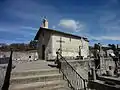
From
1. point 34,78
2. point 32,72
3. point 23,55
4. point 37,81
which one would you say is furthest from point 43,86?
point 23,55

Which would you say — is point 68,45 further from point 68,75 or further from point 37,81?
point 37,81

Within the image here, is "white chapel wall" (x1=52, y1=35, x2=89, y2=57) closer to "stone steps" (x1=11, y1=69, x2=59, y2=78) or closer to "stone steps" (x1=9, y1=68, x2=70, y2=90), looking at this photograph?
"stone steps" (x1=11, y1=69, x2=59, y2=78)

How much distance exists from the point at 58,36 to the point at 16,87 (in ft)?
47.3

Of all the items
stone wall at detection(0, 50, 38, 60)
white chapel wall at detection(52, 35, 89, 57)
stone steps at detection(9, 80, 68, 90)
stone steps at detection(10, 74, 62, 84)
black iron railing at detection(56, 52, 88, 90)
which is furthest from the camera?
stone wall at detection(0, 50, 38, 60)

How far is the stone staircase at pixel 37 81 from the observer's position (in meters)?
5.22

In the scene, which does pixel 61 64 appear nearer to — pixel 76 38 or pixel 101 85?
pixel 101 85

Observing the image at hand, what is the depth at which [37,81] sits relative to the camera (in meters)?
5.78

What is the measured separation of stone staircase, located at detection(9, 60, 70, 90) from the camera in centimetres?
522

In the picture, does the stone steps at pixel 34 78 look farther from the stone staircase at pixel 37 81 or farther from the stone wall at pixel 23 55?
the stone wall at pixel 23 55

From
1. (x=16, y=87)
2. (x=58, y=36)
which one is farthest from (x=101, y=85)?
(x=58, y=36)

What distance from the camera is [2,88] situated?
17.0 feet

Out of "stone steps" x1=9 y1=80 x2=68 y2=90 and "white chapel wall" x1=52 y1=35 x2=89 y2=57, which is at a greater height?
"white chapel wall" x1=52 y1=35 x2=89 y2=57

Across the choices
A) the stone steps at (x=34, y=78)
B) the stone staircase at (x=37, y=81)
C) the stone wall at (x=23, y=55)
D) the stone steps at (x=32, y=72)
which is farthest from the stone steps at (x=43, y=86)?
the stone wall at (x=23, y=55)

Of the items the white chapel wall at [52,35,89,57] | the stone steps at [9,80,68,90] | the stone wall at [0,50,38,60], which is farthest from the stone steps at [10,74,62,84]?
the stone wall at [0,50,38,60]
